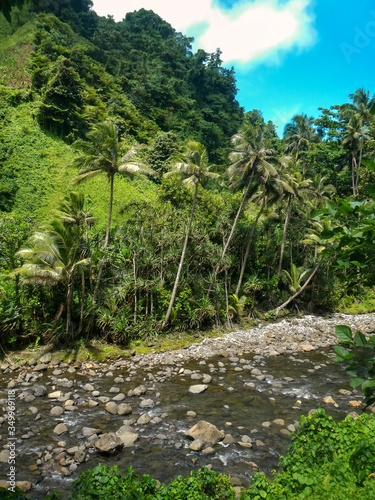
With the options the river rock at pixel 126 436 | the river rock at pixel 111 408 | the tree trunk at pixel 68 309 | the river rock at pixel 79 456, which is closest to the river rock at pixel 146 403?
the river rock at pixel 111 408

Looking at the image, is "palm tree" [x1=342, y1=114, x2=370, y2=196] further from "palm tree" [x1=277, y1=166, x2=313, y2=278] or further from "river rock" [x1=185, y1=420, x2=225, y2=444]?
"river rock" [x1=185, y1=420, x2=225, y2=444]

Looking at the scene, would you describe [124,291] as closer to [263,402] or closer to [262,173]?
[263,402]

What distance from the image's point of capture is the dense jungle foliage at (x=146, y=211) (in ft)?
46.6

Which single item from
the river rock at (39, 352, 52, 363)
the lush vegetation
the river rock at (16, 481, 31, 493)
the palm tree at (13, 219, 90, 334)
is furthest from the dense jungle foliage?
the river rock at (16, 481, 31, 493)

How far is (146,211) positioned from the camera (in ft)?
67.1

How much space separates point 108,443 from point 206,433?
2.69 metres

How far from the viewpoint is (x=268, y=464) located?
784 centimetres

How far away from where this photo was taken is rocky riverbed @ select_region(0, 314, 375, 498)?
7.86 m

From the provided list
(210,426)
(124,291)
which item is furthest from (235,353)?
(210,426)

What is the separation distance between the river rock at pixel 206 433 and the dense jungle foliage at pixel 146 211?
687cm

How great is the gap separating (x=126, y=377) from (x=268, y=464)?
6978 mm

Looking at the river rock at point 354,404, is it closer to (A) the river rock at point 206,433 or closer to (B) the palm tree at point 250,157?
(A) the river rock at point 206,433

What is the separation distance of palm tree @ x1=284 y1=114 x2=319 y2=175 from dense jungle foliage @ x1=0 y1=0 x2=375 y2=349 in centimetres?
20

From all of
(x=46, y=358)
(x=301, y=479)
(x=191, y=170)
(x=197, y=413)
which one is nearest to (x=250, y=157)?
(x=191, y=170)
